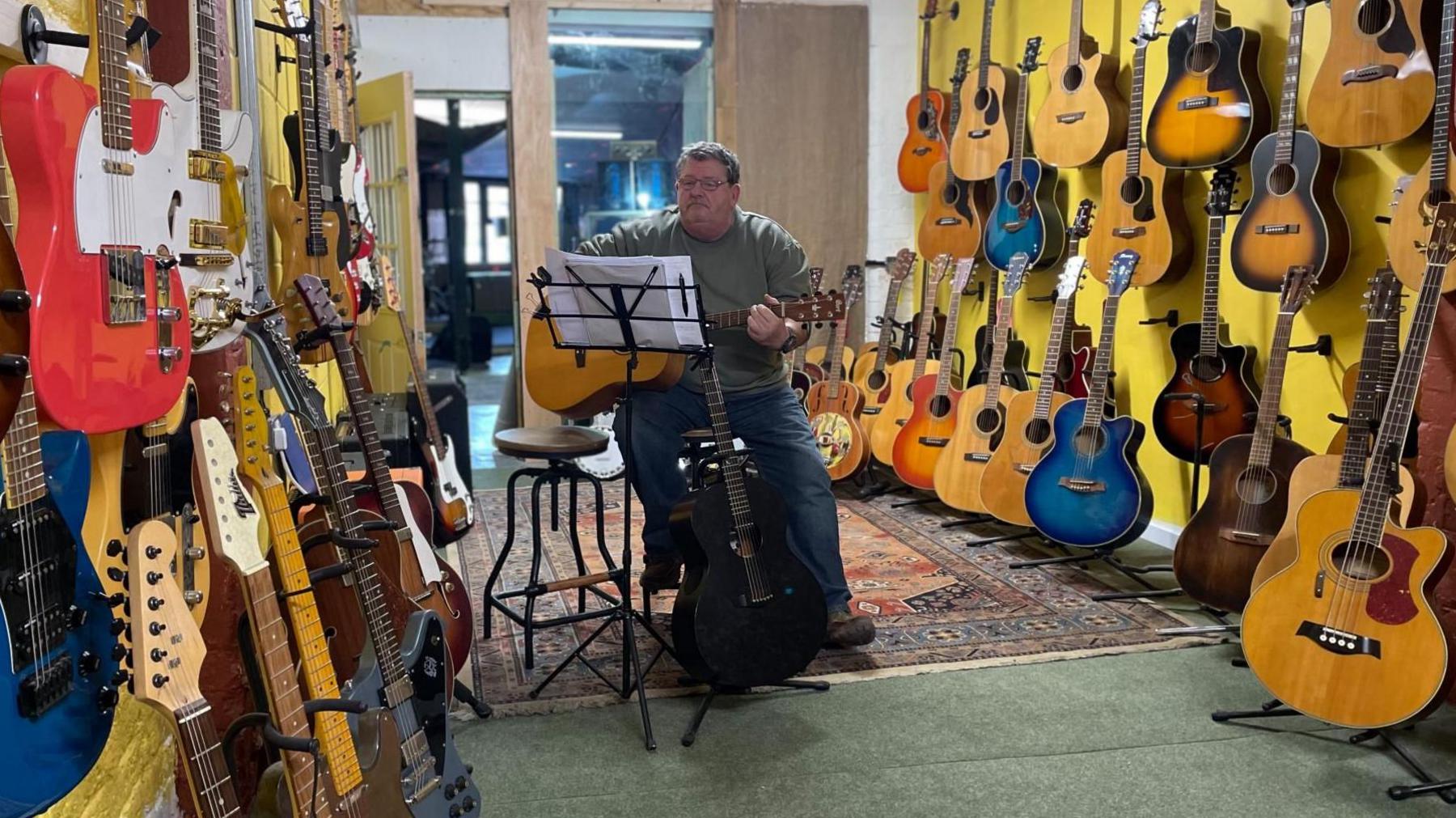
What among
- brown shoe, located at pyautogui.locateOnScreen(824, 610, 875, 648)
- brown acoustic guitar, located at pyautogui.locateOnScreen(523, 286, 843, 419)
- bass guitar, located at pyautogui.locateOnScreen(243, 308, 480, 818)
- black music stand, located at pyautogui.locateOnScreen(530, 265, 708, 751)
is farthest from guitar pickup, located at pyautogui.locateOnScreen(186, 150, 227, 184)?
brown shoe, located at pyautogui.locateOnScreen(824, 610, 875, 648)

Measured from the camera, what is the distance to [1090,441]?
3822mm

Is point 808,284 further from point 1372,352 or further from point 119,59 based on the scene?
point 119,59

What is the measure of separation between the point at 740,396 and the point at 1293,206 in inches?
71.1

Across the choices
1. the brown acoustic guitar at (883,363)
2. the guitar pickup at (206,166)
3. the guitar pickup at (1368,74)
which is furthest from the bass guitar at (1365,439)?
the brown acoustic guitar at (883,363)

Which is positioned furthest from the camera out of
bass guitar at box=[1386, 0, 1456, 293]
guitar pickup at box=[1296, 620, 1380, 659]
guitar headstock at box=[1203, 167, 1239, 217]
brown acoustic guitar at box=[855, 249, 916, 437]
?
brown acoustic guitar at box=[855, 249, 916, 437]

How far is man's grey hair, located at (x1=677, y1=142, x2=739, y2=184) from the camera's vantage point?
3.09m

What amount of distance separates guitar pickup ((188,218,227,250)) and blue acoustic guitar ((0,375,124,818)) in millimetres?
530

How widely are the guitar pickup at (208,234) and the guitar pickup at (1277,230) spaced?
2987 millimetres

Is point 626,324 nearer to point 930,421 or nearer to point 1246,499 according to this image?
point 1246,499

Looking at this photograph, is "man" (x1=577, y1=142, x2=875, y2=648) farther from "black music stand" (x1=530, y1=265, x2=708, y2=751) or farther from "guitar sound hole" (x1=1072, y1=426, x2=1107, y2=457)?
"guitar sound hole" (x1=1072, y1=426, x2=1107, y2=457)

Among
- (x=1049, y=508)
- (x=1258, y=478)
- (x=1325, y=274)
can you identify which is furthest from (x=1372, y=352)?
(x=1049, y=508)

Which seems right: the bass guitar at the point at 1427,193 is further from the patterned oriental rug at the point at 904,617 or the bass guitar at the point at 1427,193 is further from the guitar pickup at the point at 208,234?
the guitar pickup at the point at 208,234

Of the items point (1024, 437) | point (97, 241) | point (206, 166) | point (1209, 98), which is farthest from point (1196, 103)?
point (97, 241)

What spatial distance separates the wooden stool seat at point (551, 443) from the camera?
2814mm
